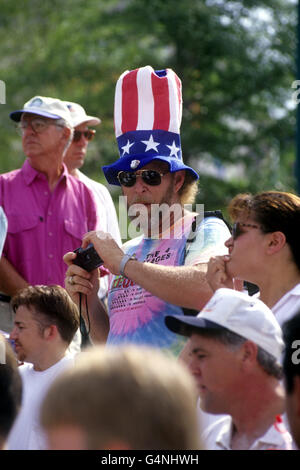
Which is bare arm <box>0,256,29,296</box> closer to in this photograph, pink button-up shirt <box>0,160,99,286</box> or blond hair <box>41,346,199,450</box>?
pink button-up shirt <box>0,160,99,286</box>

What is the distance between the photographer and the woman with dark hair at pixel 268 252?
3.40m

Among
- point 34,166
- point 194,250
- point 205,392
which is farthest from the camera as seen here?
point 34,166

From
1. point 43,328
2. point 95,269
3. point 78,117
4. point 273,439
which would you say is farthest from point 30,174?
point 273,439

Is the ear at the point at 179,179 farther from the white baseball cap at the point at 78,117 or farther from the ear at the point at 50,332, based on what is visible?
the white baseball cap at the point at 78,117

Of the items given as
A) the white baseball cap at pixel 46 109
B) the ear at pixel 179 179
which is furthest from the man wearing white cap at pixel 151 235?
the white baseball cap at pixel 46 109

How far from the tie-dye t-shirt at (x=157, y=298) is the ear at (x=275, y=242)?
0.36 meters

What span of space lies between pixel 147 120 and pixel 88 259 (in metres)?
0.78

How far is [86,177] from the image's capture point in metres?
5.79

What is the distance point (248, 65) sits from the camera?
13320 mm

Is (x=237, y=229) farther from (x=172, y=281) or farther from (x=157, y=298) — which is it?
(x=157, y=298)

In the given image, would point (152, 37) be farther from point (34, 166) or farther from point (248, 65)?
point (34, 166)

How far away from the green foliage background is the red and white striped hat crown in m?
8.82
